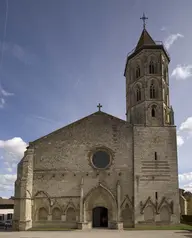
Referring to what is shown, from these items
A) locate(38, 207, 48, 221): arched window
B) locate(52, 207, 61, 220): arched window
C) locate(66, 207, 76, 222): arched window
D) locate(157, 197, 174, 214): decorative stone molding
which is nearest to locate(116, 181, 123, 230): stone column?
locate(157, 197, 174, 214): decorative stone molding

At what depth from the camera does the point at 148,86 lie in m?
32.4

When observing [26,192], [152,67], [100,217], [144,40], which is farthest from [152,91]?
[26,192]

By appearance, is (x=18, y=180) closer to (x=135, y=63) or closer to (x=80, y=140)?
(x=80, y=140)

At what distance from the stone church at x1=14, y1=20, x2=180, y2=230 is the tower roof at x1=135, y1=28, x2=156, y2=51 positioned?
5.51 m

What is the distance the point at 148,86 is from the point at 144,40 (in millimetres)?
6485

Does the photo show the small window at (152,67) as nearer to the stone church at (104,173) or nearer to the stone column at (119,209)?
the stone church at (104,173)

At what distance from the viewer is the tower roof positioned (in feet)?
114

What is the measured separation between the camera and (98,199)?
29.0 m

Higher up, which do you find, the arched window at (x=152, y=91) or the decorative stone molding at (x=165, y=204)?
the arched window at (x=152, y=91)

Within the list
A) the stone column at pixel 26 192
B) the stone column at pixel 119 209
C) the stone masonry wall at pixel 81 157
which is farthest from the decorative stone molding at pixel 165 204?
the stone column at pixel 26 192

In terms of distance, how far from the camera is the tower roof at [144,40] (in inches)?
1367

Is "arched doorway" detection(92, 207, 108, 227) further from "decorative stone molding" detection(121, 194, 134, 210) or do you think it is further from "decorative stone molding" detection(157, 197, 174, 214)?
"decorative stone molding" detection(157, 197, 174, 214)

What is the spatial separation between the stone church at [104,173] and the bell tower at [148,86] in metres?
0.12

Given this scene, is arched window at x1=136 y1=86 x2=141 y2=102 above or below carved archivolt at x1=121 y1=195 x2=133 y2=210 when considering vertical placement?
above
